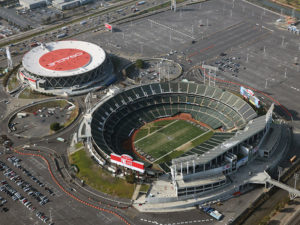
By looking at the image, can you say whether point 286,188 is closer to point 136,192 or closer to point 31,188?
point 136,192

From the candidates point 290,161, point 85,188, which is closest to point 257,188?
point 290,161

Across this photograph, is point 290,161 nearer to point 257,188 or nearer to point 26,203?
point 257,188

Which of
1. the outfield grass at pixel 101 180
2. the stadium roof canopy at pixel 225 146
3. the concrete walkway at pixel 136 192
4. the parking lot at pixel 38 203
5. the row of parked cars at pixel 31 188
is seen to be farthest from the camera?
the outfield grass at pixel 101 180

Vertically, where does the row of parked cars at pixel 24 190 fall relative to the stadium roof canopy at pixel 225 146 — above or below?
below

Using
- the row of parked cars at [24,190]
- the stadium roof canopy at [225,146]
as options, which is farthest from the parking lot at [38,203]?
the stadium roof canopy at [225,146]

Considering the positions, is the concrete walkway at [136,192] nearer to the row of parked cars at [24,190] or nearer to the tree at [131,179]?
the tree at [131,179]

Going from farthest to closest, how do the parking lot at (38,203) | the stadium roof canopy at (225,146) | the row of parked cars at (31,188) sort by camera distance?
1. the row of parked cars at (31,188)
2. the stadium roof canopy at (225,146)
3. the parking lot at (38,203)

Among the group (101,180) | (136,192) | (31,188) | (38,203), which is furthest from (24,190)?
(136,192)
